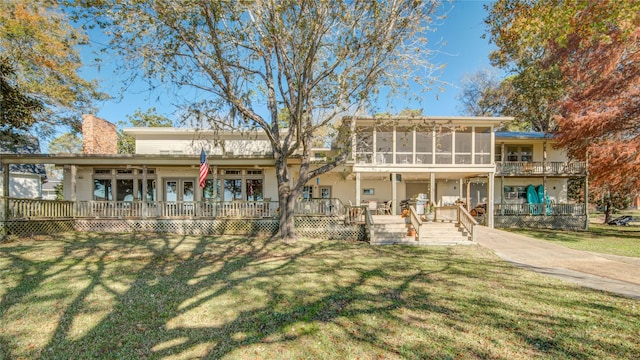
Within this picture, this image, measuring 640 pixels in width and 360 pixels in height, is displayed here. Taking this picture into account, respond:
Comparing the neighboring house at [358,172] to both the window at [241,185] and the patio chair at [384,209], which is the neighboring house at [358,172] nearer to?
the window at [241,185]

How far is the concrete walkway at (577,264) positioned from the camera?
619 cm

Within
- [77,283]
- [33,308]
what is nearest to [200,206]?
[77,283]

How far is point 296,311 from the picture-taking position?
452 centimetres

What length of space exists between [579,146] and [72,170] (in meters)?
23.8

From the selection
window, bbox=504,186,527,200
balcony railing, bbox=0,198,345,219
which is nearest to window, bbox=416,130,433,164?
balcony railing, bbox=0,198,345,219

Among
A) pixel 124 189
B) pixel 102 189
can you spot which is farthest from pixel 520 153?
pixel 102 189

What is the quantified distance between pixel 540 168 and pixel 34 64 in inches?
1170

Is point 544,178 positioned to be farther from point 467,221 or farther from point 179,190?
point 179,190

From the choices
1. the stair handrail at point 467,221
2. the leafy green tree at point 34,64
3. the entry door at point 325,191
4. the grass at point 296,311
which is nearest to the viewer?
the grass at point 296,311

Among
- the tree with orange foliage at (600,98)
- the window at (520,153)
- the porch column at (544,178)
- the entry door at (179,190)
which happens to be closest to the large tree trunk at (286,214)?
the entry door at (179,190)

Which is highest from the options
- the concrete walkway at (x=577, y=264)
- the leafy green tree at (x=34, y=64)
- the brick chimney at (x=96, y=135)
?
Result: the leafy green tree at (x=34, y=64)

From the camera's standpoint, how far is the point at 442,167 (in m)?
15.4

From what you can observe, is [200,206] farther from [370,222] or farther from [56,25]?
[56,25]

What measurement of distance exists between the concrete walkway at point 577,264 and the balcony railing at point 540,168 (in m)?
8.29
